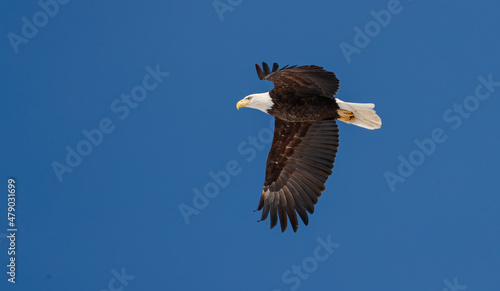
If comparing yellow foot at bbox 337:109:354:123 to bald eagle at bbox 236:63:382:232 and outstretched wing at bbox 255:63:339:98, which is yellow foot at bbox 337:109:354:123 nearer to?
bald eagle at bbox 236:63:382:232

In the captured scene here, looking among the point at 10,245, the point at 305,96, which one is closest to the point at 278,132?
the point at 305,96

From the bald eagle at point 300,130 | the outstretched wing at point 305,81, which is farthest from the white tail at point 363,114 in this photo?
the outstretched wing at point 305,81

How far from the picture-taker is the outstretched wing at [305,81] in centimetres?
1322

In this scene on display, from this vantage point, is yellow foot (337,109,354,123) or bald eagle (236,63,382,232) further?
yellow foot (337,109,354,123)

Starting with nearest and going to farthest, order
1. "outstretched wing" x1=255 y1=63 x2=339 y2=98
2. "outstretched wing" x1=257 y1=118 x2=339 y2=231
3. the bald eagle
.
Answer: "outstretched wing" x1=255 y1=63 x2=339 y2=98 → the bald eagle → "outstretched wing" x1=257 y1=118 x2=339 y2=231

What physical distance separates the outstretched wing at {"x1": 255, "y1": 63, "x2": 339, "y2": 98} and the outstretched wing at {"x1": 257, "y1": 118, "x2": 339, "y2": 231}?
3.62 ft

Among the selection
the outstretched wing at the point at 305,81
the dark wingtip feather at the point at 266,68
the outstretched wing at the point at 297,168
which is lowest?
the outstretched wing at the point at 297,168

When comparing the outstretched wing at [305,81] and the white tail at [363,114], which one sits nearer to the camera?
the outstretched wing at [305,81]

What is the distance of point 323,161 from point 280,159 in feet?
3.17

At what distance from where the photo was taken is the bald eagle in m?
13.4

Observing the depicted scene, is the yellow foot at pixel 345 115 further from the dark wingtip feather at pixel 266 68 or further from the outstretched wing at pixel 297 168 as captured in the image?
the dark wingtip feather at pixel 266 68

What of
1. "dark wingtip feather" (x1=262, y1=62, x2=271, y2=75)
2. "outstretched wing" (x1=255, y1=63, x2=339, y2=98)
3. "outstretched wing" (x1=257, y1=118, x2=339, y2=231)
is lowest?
"outstretched wing" (x1=257, y1=118, x2=339, y2=231)

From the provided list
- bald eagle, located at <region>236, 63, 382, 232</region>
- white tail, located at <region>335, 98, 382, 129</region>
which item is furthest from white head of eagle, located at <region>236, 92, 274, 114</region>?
white tail, located at <region>335, 98, 382, 129</region>

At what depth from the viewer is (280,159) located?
15.0 m
